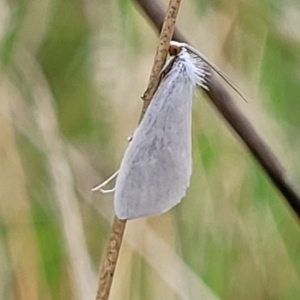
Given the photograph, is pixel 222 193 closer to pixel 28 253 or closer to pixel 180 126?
pixel 28 253

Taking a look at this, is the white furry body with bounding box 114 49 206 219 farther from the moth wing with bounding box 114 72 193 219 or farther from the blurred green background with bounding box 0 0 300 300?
the blurred green background with bounding box 0 0 300 300

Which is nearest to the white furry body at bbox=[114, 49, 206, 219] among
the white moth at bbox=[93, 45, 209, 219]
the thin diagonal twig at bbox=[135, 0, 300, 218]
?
the white moth at bbox=[93, 45, 209, 219]

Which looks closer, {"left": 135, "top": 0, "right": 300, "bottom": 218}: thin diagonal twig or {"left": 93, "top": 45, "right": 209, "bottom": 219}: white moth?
{"left": 93, "top": 45, "right": 209, "bottom": 219}: white moth

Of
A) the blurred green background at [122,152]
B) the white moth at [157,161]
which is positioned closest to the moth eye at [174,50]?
the white moth at [157,161]

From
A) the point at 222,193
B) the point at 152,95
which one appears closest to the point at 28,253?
the point at 222,193

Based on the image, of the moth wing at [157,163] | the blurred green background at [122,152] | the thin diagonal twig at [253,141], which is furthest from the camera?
the blurred green background at [122,152]

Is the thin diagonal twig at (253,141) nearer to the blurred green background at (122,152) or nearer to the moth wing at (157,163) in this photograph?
the moth wing at (157,163)
